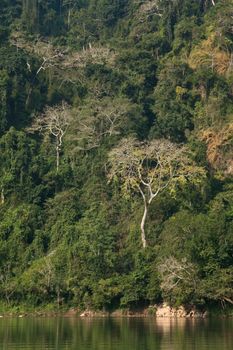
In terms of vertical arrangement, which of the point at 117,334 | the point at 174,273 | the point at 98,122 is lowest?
the point at 117,334

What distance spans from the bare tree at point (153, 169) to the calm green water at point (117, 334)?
42.5ft

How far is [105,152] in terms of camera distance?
67125mm

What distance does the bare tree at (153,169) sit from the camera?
2323 inches

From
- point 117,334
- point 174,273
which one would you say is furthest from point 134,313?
point 117,334

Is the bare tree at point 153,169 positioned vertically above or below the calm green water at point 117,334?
above

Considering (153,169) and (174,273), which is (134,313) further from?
(153,169)

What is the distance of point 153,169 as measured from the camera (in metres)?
61.0

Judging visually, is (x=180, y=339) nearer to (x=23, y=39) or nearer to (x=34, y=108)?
(x=34, y=108)

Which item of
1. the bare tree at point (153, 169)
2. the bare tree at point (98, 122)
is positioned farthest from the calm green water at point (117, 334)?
the bare tree at point (98, 122)

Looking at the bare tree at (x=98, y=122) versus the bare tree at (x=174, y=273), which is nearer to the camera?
the bare tree at (x=174, y=273)

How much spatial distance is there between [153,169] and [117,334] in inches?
950

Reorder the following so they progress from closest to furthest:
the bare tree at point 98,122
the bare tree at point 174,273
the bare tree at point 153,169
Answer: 1. the bare tree at point 174,273
2. the bare tree at point 153,169
3. the bare tree at point 98,122

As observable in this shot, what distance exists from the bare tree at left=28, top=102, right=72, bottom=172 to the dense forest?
15 centimetres

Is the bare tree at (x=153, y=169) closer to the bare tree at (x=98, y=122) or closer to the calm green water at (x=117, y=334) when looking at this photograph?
the bare tree at (x=98, y=122)
